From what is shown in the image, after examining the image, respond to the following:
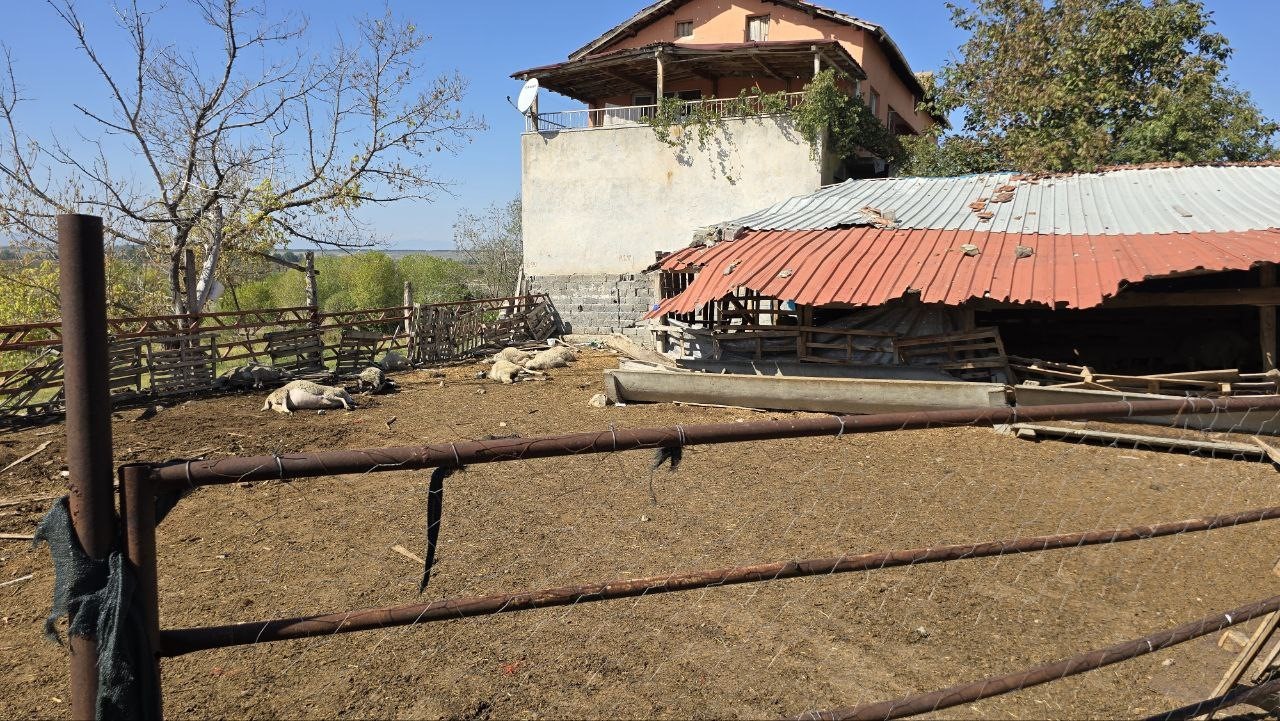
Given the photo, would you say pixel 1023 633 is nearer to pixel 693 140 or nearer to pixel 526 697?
pixel 526 697

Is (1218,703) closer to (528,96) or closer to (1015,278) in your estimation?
(1015,278)

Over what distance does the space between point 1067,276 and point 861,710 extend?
10202 millimetres

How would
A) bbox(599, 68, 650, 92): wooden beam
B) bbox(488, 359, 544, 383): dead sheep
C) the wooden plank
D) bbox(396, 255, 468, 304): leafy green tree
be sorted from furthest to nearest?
bbox(396, 255, 468, 304): leafy green tree → bbox(599, 68, 650, 92): wooden beam → bbox(488, 359, 544, 383): dead sheep → the wooden plank

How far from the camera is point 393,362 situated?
16.8 meters

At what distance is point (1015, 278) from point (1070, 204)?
3677mm

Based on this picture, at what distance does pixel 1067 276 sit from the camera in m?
10.5

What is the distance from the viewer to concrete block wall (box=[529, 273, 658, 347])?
20.5m

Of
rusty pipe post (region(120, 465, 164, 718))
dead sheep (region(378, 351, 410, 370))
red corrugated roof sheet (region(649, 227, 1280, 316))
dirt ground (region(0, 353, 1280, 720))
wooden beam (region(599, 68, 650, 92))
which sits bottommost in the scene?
dirt ground (region(0, 353, 1280, 720))

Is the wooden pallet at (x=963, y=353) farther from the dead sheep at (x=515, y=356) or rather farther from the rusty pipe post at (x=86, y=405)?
the rusty pipe post at (x=86, y=405)

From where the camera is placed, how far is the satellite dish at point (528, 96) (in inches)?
816

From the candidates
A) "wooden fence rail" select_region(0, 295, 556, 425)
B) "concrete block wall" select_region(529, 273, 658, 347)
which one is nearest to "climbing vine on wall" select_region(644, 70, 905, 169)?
"concrete block wall" select_region(529, 273, 658, 347)

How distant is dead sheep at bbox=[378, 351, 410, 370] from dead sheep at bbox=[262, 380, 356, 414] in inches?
167

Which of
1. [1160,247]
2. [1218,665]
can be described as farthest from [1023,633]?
[1160,247]

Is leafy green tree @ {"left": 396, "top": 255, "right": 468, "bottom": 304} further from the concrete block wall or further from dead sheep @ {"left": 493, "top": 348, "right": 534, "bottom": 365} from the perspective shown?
dead sheep @ {"left": 493, "top": 348, "right": 534, "bottom": 365}
